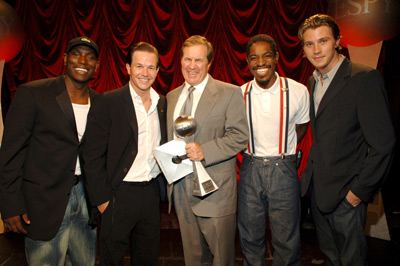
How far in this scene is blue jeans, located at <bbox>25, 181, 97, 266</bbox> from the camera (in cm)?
205

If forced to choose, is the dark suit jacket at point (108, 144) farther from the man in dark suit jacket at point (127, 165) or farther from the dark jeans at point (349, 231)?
the dark jeans at point (349, 231)

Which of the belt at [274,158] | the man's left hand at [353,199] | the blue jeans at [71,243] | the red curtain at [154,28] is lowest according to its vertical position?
the blue jeans at [71,243]

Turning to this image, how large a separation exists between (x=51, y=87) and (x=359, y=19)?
10.7 ft

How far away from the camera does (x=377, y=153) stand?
6.18 feet

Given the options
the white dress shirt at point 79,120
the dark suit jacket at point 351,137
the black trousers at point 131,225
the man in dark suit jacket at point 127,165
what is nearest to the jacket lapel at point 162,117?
the man in dark suit jacket at point 127,165

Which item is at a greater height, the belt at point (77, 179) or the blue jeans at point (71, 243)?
the belt at point (77, 179)

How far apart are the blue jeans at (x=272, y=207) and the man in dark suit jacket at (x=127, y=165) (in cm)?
73

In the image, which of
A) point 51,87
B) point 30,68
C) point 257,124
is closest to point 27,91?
point 51,87

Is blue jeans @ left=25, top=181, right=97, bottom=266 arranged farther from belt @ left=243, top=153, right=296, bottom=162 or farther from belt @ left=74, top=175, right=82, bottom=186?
belt @ left=243, top=153, right=296, bottom=162

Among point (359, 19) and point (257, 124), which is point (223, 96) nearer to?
point (257, 124)

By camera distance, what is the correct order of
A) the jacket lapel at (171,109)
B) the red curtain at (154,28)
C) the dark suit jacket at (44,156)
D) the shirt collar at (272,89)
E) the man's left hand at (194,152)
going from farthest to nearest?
the red curtain at (154,28)
the shirt collar at (272,89)
the jacket lapel at (171,109)
the man's left hand at (194,152)
the dark suit jacket at (44,156)

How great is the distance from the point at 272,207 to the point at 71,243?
1.54 m

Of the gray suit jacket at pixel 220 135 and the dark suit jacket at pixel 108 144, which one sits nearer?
the dark suit jacket at pixel 108 144

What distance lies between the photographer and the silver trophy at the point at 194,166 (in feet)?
6.57
